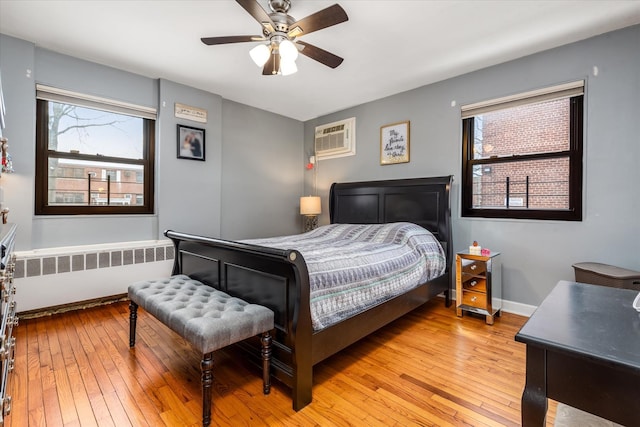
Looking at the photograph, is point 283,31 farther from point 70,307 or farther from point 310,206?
point 70,307

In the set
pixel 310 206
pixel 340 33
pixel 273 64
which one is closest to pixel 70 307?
pixel 310 206

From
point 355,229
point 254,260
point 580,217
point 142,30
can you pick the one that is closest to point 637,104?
point 580,217

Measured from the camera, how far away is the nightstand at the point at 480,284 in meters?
2.74

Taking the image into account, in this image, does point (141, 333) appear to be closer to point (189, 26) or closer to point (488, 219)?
point (189, 26)

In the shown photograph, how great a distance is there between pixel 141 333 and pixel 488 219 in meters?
3.51

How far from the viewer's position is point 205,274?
7.65ft

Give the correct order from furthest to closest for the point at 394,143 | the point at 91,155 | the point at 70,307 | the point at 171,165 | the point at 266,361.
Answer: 1. the point at 394,143
2. the point at 171,165
3. the point at 91,155
4. the point at 70,307
5. the point at 266,361

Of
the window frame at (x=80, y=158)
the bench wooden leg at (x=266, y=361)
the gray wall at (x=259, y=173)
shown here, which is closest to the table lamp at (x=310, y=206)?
the gray wall at (x=259, y=173)

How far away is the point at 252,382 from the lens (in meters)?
1.82

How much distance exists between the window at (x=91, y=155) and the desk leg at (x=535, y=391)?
12.4ft

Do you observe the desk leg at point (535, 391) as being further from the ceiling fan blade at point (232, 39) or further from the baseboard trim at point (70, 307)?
the baseboard trim at point (70, 307)

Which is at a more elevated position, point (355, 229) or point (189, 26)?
point (189, 26)

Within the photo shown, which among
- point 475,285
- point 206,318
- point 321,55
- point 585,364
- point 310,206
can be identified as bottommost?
point 475,285

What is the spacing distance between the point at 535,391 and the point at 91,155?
4.01 metres
